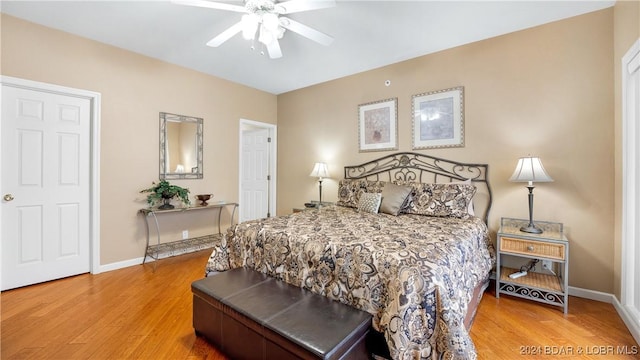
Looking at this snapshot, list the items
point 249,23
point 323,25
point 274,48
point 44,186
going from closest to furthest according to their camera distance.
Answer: point 249,23
point 274,48
point 323,25
point 44,186

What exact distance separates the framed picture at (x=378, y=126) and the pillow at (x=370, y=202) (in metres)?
0.93

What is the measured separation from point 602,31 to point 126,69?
504 cm

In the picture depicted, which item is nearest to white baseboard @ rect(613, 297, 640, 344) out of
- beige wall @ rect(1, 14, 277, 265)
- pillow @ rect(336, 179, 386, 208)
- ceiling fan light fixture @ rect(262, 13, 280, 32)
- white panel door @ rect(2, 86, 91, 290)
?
pillow @ rect(336, 179, 386, 208)

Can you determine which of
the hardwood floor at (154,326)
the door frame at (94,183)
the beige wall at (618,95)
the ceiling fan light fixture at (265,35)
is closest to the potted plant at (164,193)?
the door frame at (94,183)

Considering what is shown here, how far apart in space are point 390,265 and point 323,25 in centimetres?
241

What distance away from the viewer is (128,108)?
3.36 metres

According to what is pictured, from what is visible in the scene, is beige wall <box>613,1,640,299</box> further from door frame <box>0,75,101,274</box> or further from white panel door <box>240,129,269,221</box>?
door frame <box>0,75,101,274</box>

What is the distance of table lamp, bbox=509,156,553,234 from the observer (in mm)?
2441

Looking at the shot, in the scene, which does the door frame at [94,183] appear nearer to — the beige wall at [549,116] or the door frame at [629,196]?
the beige wall at [549,116]

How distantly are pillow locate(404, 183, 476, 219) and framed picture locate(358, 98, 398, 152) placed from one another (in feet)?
3.01

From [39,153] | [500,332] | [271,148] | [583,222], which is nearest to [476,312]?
[500,332]

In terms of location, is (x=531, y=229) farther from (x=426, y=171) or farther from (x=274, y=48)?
(x=274, y=48)

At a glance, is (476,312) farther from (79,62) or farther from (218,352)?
(79,62)

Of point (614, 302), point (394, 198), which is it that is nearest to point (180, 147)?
point (394, 198)
